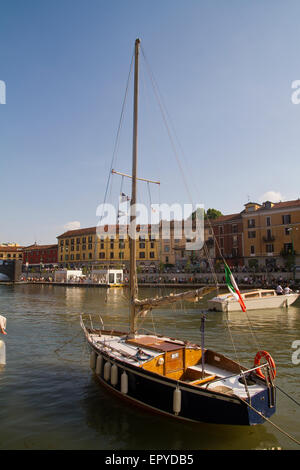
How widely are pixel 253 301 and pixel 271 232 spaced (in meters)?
36.3

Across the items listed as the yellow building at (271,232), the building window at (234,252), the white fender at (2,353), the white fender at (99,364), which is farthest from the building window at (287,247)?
the white fender at (2,353)

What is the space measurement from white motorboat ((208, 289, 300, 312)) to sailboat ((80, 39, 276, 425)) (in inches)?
664

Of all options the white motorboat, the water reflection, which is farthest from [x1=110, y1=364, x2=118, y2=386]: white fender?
the white motorboat

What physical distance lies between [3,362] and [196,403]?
945cm

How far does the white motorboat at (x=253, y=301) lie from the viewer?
27580 millimetres

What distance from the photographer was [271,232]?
60.9 m

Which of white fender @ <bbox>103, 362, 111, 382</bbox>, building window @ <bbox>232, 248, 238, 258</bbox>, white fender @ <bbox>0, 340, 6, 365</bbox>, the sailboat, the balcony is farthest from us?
building window @ <bbox>232, 248, 238, 258</bbox>

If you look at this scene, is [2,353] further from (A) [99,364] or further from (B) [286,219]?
(B) [286,219]

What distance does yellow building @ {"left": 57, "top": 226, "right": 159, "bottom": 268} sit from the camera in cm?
8488

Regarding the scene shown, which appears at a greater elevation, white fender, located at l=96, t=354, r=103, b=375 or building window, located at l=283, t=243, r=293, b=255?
building window, located at l=283, t=243, r=293, b=255

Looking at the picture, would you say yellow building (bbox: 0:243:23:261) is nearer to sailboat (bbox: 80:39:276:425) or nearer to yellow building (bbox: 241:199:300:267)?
yellow building (bbox: 241:199:300:267)

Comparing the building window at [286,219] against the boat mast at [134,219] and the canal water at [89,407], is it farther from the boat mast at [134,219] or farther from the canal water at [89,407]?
the boat mast at [134,219]
